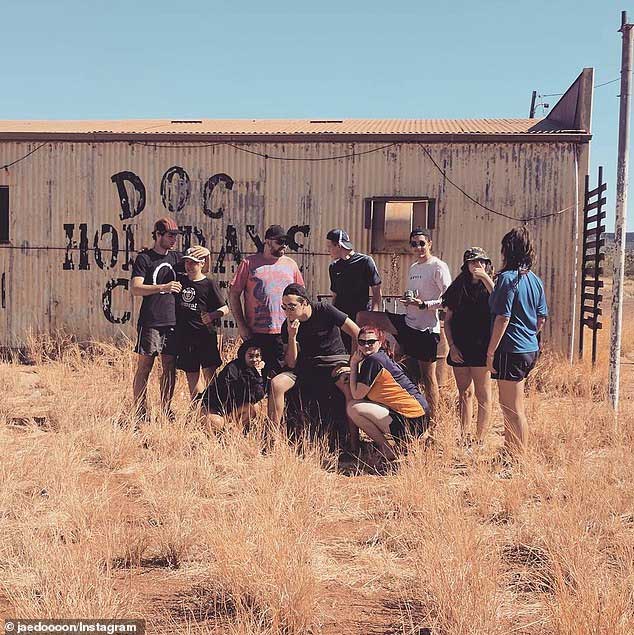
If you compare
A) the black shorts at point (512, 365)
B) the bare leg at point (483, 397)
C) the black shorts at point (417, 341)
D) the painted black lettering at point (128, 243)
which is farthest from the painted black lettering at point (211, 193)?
the black shorts at point (512, 365)

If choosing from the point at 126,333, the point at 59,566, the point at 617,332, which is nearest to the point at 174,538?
the point at 59,566

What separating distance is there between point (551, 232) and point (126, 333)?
661cm

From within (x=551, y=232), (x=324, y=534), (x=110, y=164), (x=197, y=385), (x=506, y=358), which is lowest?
(x=324, y=534)

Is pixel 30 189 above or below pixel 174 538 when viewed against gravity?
above

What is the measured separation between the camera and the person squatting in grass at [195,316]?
261 inches

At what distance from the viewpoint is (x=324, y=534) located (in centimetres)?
455

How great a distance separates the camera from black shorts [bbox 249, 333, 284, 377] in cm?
636

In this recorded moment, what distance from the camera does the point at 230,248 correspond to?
1146 cm

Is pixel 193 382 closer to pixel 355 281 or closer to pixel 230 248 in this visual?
pixel 355 281

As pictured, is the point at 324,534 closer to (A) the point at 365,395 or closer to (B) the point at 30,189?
(A) the point at 365,395

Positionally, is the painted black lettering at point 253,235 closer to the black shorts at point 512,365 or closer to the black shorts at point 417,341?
the black shorts at point 417,341

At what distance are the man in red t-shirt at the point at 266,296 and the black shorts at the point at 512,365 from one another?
1826mm

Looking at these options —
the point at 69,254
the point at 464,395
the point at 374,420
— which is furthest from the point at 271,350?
the point at 69,254

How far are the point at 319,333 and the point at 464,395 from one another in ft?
4.39
